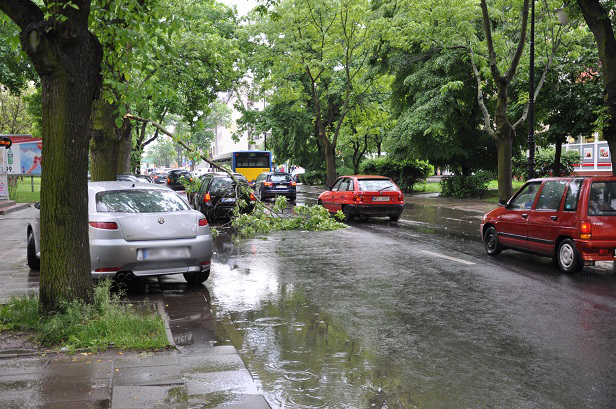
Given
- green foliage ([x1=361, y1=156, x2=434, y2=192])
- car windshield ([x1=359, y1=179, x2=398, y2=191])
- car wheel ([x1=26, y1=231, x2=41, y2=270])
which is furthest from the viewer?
green foliage ([x1=361, y1=156, x2=434, y2=192])

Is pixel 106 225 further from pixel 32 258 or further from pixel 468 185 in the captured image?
pixel 468 185

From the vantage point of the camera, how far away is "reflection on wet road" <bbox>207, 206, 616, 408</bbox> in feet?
15.4

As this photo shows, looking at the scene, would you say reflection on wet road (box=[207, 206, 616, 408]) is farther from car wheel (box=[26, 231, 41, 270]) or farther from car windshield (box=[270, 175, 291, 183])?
car windshield (box=[270, 175, 291, 183])

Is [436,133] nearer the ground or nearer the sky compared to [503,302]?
nearer the sky

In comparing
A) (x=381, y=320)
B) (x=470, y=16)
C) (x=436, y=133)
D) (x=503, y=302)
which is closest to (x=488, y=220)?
(x=503, y=302)

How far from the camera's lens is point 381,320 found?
695cm

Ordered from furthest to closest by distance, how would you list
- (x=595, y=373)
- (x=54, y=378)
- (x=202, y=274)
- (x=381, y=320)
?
(x=202, y=274), (x=381, y=320), (x=595, y=373), (x=54, y=378)

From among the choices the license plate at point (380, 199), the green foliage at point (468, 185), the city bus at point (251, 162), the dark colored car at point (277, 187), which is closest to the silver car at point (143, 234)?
the license plate at point (380, 199)

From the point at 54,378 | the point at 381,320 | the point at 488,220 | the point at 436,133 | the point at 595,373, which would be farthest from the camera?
the point at 436,133

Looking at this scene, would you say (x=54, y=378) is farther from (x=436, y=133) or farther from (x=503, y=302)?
(x=436, y=133)

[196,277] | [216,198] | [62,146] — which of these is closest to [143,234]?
[196,277]

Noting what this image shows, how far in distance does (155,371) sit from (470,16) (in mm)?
19786

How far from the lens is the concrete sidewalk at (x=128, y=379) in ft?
14.1

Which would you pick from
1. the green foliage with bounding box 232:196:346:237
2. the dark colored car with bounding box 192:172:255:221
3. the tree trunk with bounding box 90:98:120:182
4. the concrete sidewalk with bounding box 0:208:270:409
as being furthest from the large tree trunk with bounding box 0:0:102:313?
the dark colored car with bounding box 192:172:255:221
